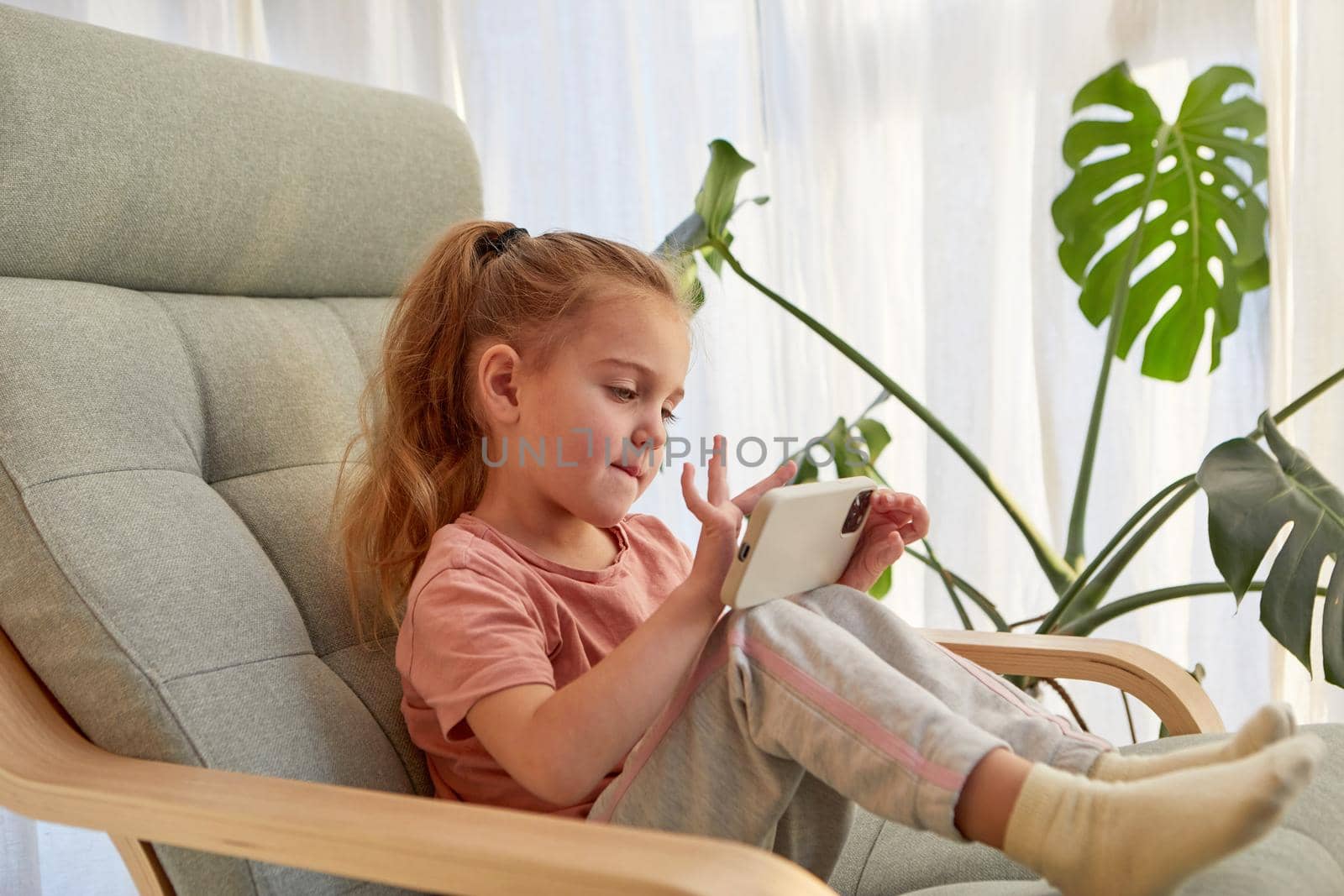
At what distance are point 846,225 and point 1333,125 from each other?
→ 72cm

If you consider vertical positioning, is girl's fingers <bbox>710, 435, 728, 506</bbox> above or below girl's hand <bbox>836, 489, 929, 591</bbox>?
above

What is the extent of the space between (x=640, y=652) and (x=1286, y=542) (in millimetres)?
652

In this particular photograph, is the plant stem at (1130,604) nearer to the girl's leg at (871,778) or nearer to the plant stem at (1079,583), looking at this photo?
the plant stem at (1079,583)

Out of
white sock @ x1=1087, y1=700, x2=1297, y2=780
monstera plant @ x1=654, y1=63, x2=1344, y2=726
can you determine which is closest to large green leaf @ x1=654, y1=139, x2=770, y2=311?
monstera plant @ x1=654, y1=63, x2=1344, y2=726

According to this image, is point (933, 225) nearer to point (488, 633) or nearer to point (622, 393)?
point (622, 393)

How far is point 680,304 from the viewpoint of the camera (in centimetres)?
114

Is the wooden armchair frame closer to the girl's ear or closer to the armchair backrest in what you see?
the armchair backrest

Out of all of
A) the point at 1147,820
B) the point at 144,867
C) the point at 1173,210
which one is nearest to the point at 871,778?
the point at 1147,820

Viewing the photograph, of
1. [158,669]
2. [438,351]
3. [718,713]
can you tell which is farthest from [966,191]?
[158,669]

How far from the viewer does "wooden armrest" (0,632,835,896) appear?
0.60 m

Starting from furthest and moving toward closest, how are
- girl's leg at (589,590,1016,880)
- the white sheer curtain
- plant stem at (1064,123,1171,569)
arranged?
the white sheer curtain
plant stem at (1064,123,1171,569)
girl's leg at (589,590,1016,880)

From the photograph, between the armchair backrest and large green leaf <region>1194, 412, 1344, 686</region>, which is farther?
large green leaf <region>1194, 412, 1344, 686</region>

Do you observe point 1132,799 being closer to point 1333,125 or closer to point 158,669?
point 158,669

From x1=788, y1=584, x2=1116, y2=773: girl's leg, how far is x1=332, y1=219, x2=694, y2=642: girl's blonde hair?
0.36 meters
